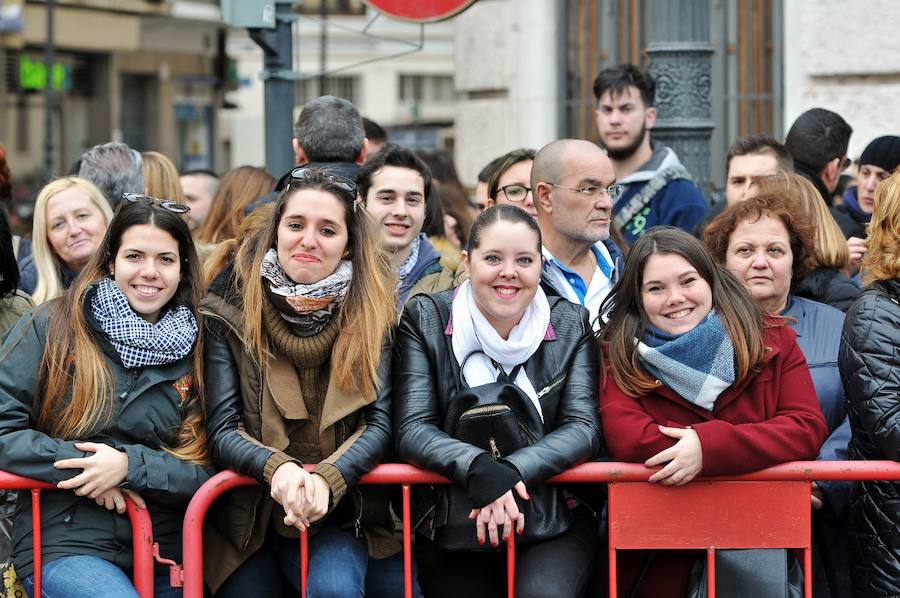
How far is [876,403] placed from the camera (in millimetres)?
4289

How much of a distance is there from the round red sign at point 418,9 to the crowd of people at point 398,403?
2.42 meters

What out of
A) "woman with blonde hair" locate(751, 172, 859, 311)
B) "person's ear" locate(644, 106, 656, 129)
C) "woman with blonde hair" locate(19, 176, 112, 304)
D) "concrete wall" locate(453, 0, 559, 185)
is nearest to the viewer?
"woman with blonde hair" locate(751, 172, 859, 311)

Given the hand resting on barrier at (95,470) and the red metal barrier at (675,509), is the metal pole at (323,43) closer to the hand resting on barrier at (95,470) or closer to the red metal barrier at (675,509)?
the hand resting on barrier at (95,470)

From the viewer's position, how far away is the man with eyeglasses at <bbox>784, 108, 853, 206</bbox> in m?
6.70

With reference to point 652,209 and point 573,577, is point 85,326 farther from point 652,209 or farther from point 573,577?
point 652,209

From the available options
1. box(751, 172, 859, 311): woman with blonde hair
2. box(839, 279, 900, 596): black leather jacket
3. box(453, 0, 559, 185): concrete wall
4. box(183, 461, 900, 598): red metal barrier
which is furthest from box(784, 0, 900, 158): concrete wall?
box(183, 461, 900, 598): red metal barrier

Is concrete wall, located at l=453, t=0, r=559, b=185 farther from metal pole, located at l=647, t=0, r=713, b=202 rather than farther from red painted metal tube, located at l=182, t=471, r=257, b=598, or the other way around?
red painted metal tube, located at l=182, t=471, r=257, b=598

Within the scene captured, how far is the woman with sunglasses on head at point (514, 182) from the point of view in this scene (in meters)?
6.15

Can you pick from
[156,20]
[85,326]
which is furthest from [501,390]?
[156,20]

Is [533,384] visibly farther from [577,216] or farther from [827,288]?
[827,288]

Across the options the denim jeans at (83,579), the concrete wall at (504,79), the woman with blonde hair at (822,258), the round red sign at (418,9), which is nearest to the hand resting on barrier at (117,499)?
the denim jeans at (83,579)

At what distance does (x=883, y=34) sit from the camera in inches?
356

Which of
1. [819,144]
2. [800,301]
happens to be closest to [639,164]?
[819,144]

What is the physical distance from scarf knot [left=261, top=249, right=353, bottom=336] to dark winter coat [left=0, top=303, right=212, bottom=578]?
1.34ft
